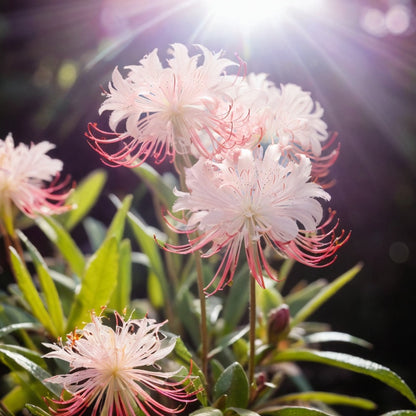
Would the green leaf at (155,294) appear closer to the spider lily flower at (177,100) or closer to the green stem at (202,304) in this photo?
the green stem at (202,304)

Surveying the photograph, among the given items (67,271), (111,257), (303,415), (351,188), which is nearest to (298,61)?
(351,188)

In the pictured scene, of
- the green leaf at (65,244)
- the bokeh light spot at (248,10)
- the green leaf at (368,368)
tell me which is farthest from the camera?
the bokeh light spot at (248,10)

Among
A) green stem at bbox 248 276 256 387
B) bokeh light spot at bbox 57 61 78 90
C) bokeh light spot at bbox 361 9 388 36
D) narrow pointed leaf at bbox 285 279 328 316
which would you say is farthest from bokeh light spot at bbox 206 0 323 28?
green stem at bbox 248 276 256 387

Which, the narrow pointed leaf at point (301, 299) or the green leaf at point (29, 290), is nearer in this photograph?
the green leaf at point (29, 290)

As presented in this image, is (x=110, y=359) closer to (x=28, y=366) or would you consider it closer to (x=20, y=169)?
(x=28, y=366)

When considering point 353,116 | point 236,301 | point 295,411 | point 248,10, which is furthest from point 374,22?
point 295,411

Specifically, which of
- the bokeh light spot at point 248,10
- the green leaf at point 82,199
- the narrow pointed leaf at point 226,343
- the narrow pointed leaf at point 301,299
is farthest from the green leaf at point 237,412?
the bokeh light spot at point 248,10

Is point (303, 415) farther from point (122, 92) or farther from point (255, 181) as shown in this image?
point (122, 92)

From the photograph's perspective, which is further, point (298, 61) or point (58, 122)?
point (58, 122)
